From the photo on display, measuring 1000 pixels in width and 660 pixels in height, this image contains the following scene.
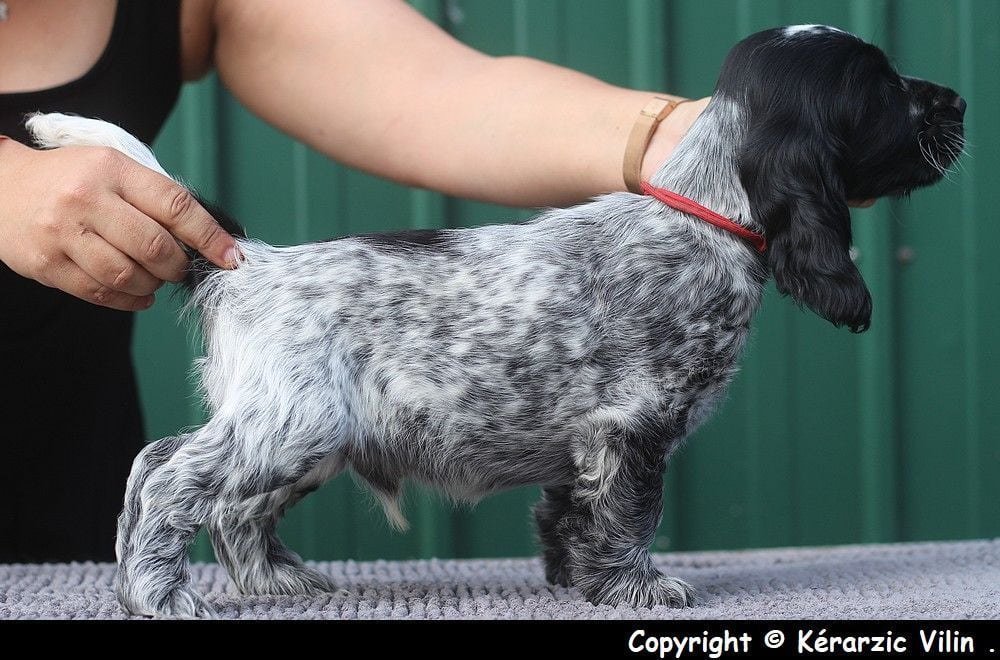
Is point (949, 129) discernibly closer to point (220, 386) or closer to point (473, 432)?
Answer: point (473, 432)

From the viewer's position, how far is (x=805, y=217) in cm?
140

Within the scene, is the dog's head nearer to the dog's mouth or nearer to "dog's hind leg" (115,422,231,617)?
the dog's mouth

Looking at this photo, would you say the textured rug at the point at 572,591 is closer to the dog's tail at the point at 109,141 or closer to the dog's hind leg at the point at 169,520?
the dog's hind leg at the point at 169,520

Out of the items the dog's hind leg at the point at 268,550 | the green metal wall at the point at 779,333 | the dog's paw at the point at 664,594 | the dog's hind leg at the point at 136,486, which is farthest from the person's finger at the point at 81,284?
the green metal wall at the point at 779,333

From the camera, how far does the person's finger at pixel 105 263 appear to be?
1481 mm

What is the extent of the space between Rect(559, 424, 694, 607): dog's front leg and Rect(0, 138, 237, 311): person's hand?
60cm

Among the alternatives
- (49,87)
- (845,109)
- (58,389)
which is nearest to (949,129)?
(845,109)

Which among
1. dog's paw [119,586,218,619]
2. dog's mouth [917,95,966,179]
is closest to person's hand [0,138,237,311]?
dog's paw [119,586,218,619]

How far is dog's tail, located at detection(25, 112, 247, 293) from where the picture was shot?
152cm

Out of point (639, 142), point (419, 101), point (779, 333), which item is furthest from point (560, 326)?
point (779, 333)

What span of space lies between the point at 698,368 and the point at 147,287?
2.69 feet

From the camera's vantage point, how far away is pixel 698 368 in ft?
4.81

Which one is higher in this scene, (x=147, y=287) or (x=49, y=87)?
(x=49, y=87)

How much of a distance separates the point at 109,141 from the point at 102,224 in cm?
14
